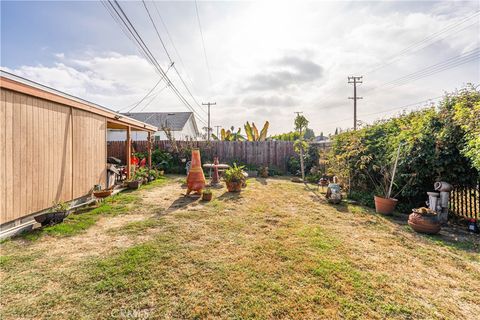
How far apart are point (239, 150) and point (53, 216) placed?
32.7ft

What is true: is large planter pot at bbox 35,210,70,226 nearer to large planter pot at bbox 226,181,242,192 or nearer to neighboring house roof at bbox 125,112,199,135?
large planter pot at bbox 226,181,242,192

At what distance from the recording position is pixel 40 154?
4.17 metres

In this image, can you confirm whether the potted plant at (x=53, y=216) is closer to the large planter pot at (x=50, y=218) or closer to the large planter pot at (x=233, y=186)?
the large planter pot at (x=50, y=218)

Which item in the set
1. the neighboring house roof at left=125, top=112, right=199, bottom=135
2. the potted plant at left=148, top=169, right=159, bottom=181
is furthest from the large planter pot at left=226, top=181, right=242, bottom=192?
the neighboring house roof at left=125, top=112, right=199, bottom=135

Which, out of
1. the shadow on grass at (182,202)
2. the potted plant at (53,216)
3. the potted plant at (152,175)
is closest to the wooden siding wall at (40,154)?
the potted plant at (53,216)

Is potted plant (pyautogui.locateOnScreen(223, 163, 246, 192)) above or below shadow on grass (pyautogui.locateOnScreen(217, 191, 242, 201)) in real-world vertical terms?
above

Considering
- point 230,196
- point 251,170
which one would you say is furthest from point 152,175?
point 251,170

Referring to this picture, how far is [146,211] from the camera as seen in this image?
5.08 metres

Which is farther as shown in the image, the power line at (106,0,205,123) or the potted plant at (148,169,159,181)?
the potted plant at (148,169,159,181)

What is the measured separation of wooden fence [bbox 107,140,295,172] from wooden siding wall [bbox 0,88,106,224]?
24.1 feet

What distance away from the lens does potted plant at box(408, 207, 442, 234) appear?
154 inches

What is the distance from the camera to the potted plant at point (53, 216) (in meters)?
3.89

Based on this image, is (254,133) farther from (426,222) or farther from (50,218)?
(50,218)

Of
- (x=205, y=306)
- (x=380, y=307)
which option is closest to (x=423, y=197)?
(x=380, y=307)
